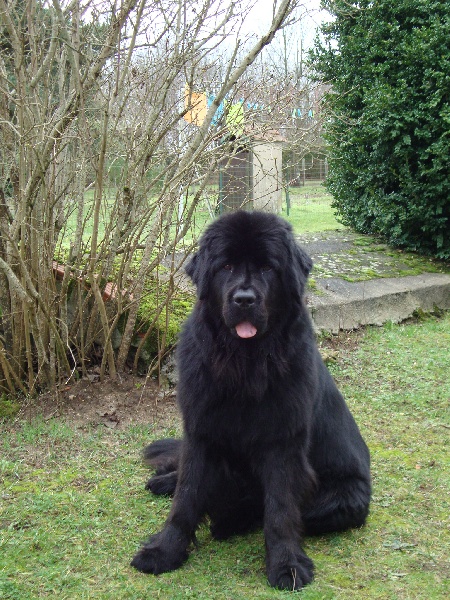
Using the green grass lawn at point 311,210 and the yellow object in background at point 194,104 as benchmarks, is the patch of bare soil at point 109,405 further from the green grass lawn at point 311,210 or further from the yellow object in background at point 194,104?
the green grass lawn at point 311,210

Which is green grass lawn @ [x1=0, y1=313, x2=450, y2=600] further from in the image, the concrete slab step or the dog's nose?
the concrete slab step

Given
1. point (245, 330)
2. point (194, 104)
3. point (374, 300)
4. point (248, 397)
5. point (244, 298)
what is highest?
point (194, 104)

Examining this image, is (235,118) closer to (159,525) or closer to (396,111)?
(159,525)

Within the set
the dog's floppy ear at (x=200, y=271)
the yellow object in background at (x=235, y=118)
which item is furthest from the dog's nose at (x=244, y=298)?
the yellow object in background at (x=235, y=118)

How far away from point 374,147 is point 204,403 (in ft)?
21.2

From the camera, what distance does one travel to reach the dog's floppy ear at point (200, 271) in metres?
3.43

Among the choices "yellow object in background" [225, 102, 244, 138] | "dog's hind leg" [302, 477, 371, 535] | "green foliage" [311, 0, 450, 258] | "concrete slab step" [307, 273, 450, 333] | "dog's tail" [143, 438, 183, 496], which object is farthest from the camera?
"green foliage" [311, 0, 450, 258]

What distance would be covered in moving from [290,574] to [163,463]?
1348 millimetres

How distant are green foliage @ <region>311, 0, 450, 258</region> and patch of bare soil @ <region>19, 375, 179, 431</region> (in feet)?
14.0

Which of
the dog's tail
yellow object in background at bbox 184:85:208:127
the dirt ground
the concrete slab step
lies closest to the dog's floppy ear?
the dog's tail

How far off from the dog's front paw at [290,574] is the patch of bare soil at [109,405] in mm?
2097

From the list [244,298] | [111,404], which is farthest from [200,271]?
[111,404]

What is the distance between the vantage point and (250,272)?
11.0 feet

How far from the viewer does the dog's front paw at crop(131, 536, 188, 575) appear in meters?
3.25
